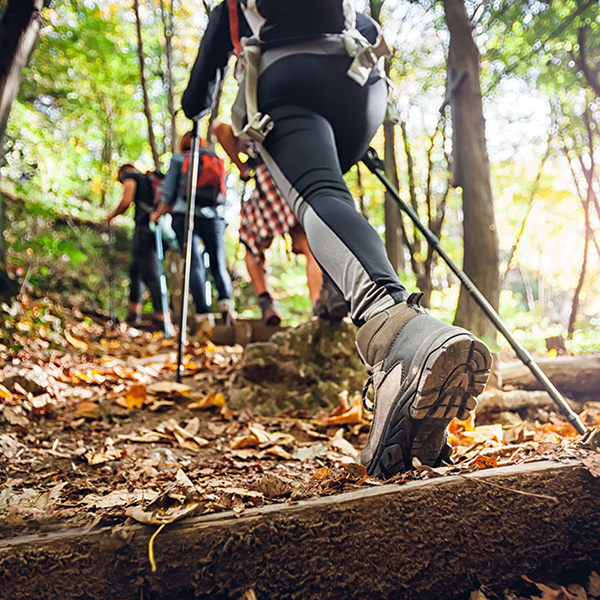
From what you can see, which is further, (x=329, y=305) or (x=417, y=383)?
(x=329, y=305)

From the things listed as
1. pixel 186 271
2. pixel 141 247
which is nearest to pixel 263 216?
pixel 186 271

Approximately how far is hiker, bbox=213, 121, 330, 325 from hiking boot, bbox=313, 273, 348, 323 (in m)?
0.14

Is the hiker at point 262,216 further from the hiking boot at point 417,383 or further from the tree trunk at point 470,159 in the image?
the tree trunk at point 470,159

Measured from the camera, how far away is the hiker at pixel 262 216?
3.10 metres

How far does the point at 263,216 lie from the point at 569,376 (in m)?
2.20

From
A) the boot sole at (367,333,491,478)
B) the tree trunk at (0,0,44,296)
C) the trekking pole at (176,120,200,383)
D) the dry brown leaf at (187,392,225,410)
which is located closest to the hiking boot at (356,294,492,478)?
the boot sole at (367,333,491,478)

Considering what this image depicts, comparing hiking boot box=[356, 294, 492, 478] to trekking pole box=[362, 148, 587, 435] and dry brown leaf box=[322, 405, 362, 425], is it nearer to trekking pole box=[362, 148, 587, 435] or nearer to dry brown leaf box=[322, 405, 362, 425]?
trekking pole box=[362, 148, 587, 435]

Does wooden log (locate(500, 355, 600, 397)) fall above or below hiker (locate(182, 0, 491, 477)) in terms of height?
below

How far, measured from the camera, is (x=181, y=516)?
83 cm

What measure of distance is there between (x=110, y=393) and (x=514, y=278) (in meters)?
47.3

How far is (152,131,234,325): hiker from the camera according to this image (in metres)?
5.06

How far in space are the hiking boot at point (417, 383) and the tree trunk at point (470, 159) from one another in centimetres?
383

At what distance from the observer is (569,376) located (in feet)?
8.44

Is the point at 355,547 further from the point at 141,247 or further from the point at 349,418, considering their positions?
Result: the point at 141,247
